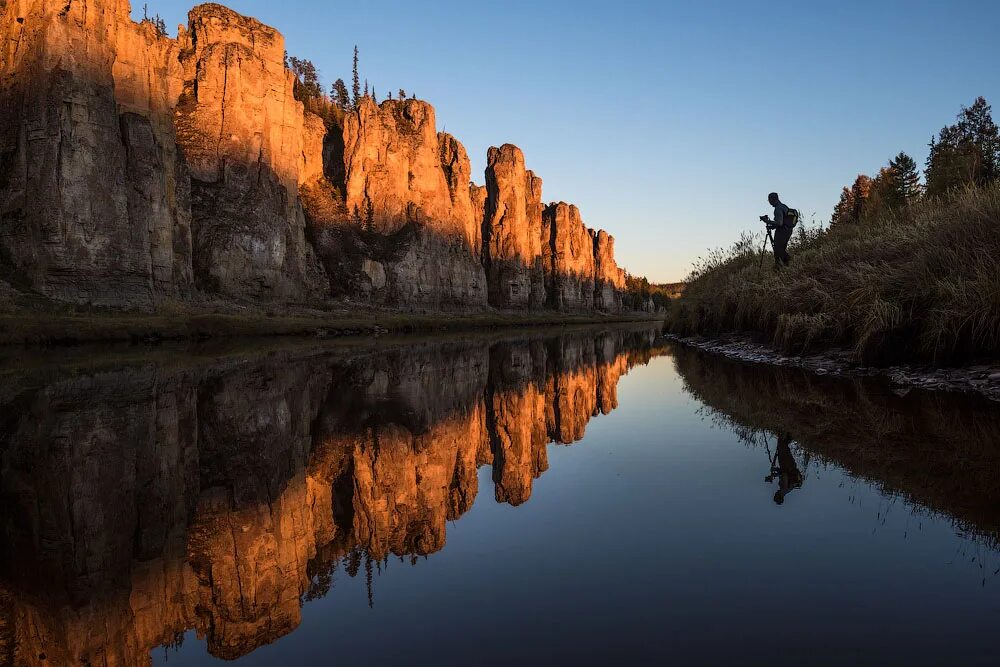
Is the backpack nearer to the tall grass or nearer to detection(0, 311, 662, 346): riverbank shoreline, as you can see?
the tall grass

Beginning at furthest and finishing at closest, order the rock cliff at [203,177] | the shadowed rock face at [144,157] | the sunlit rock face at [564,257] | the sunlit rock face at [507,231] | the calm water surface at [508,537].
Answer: the sunlit rock face at [564,257]
the sunlit rock face at [507,231]
the rock cliff at [203,177]
the shadowed rock face at [144,157]
the calm water surface at [508,537]

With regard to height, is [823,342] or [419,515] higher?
[823,342]

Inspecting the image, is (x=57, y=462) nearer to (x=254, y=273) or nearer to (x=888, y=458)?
(x=888, y=458)

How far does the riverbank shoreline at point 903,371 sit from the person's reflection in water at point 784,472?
147 inches

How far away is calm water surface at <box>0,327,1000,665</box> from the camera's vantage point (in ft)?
8.93

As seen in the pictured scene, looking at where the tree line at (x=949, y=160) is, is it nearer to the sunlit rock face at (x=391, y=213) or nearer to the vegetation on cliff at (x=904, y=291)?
the vegetation on cliff at (x=904, y=291)

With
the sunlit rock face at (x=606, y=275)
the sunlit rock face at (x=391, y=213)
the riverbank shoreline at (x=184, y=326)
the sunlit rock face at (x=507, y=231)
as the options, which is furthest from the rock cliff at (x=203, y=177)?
the sunlit rock face at (x=606, y=275)

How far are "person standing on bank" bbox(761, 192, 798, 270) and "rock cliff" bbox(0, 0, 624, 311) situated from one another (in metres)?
32.0

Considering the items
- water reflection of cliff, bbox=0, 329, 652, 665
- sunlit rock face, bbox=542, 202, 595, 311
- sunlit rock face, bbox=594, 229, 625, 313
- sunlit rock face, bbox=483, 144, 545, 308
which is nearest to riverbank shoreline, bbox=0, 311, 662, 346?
water reflection of cliff, bbox=0, 329, 652, 665

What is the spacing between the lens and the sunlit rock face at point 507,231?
294ft

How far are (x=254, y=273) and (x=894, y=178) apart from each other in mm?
57388

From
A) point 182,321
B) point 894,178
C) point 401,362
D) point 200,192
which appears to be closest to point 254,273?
point 200,192

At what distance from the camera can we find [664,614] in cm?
281

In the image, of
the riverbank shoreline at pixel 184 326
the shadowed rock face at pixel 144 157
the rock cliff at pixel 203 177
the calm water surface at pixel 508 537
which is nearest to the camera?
the calm water surface at pixel 508 537
